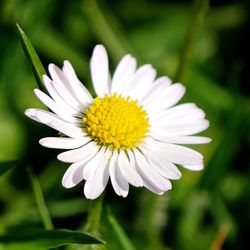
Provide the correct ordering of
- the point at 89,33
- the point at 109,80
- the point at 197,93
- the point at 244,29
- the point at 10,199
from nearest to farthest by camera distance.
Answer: the point at 109,80 < the point at 10,199 < the point at 197,93 < the point at 89,33 < the point at 244,29

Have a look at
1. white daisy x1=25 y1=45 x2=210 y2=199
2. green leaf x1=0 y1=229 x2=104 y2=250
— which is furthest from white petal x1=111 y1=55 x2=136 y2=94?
green leaf x1=0 y1=229 x2=104 y2=250

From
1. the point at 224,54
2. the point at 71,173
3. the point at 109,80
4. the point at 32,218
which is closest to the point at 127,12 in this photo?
the point at 224,54

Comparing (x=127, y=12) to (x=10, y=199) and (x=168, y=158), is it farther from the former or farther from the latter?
(x=168, y=158)

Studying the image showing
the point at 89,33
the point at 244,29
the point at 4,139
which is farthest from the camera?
the point at 244,29

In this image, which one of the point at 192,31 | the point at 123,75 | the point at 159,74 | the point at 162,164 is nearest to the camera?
the point at 162,164

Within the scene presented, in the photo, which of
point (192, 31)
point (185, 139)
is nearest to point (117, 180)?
point (185, 139)

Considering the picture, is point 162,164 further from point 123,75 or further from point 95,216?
point 123,75
